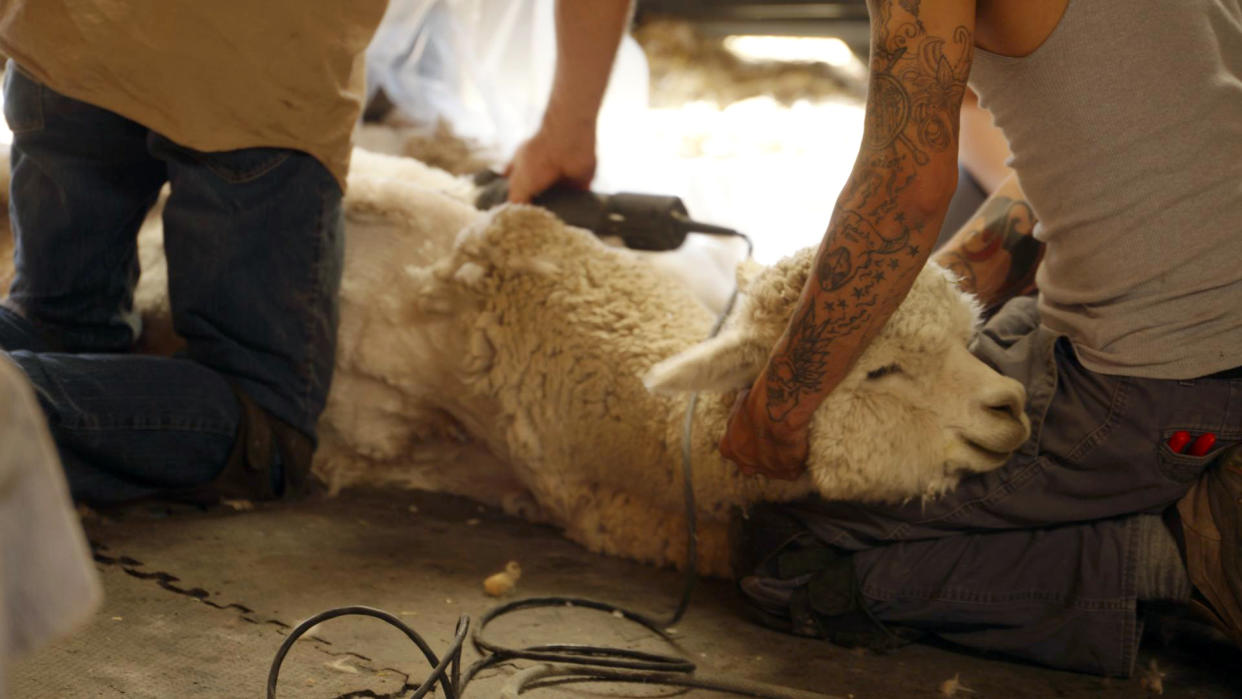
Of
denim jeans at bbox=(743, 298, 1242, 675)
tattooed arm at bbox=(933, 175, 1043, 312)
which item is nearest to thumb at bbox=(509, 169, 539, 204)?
tattooed arm at bbox=(933, 175, 1043, 312)

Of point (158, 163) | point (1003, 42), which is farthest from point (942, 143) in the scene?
point (158, 163)

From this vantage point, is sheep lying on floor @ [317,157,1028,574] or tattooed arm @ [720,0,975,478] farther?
sheep lying on floor @ [317,157,1028,574]

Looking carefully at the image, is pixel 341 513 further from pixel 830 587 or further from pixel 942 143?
pixel 942 143

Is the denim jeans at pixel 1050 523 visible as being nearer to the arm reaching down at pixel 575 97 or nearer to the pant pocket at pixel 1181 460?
the pant pocket at pixel 1181 460

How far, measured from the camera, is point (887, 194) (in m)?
1.61

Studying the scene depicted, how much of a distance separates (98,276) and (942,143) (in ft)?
6.30

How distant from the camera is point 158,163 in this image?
7.64 feet

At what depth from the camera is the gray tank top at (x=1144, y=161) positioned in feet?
5.23

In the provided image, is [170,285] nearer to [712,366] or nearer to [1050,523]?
[712,366]

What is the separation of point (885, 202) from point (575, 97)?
3.90 ft

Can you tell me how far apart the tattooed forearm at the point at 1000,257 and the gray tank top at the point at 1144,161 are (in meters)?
0.56

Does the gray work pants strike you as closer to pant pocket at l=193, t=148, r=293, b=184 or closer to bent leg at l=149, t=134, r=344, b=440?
bent leg at l=149, t=134, r=344, b=440

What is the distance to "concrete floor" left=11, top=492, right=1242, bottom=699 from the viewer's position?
153 cm

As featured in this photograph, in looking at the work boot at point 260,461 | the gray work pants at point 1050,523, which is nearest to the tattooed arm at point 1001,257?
the gray work pants at point 1050,523
